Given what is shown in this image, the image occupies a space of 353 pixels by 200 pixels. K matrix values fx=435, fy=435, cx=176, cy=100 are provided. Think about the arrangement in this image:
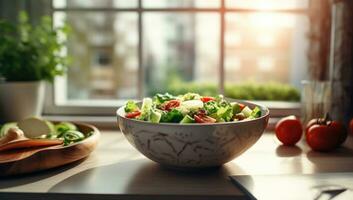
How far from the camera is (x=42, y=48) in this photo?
1284 millimetres

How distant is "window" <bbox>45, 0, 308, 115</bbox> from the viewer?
1470 mm

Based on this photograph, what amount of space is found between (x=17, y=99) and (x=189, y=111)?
63 cm

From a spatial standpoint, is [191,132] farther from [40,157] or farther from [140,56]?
[140,56]

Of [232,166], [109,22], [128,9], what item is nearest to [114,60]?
[109,22]

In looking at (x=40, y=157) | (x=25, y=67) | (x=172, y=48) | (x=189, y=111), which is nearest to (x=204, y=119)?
(x=189, y=111)

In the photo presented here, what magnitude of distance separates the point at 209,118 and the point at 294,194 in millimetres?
207

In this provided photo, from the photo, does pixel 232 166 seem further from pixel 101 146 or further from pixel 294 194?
pixel 101 146

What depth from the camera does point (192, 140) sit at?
778mm

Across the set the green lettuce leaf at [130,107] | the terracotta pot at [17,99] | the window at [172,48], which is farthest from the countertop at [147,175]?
the window at [172,48]

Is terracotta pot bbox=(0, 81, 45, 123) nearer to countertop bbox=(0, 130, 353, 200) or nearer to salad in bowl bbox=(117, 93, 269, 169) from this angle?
countertop bbox=(0, 130, 353, 200)

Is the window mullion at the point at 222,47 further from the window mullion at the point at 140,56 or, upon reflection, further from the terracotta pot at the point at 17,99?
the terracotta pot at the point at 17,99

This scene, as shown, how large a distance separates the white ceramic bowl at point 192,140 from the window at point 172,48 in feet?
2.14

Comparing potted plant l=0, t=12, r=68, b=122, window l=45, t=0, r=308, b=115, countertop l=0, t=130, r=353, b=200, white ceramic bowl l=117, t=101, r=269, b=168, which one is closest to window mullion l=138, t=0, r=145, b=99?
window l=45, t=0, r=308, b=115

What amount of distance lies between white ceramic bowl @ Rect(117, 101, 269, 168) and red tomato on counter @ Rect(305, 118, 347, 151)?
27 centimetres
